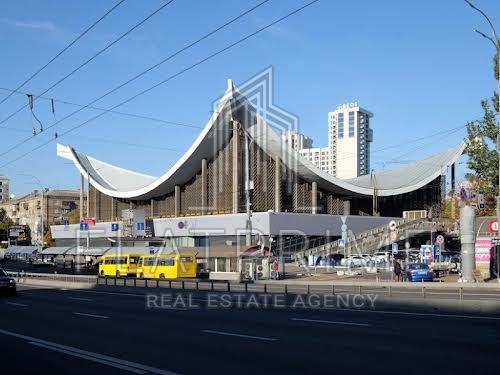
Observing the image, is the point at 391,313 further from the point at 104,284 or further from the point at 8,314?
the point at 104,284

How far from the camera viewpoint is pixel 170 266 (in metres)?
48.8

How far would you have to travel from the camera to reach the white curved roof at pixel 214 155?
232 feet

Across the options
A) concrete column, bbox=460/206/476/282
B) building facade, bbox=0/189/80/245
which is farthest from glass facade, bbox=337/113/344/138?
concrete column, bbox=460/206/476/282

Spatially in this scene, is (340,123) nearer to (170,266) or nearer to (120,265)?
(120,265)

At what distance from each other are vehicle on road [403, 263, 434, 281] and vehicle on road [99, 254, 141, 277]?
24.9 meters

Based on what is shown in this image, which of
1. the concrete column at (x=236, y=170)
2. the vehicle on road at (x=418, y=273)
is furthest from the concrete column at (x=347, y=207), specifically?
the vehicle on road at (x=418, y=273)

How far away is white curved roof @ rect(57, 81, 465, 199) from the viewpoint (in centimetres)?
7062

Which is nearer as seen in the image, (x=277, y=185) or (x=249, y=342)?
(x=249, y=342)

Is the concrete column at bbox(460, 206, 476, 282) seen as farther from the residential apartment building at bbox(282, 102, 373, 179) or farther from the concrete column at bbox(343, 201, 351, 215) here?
the residential apartment building at bbox(282, 102, 373, 179)

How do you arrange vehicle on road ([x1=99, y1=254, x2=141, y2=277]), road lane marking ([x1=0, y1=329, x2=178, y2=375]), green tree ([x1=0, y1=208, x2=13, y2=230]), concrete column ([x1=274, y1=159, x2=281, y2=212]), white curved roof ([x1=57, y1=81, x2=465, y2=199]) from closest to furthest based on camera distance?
road lane marking ([x1=0, y1=329, x2=178, y2=375]) < vehicle on road ([x1=99, y1=254, x2=141, y2=277]) < white curved roof ([x1=57, y1=81, x2=465, y2=199]) < concrete column ([x1=274, y1=159, x2=281, y2=212]) < green tree ([x1=0, y1=208, x2=13, y2=230])

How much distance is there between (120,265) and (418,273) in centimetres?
2755

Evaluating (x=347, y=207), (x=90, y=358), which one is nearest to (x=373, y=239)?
(x=347, y=207)

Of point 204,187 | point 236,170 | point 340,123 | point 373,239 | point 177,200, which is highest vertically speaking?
point 340,123

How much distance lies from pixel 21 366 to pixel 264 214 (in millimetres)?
56646
